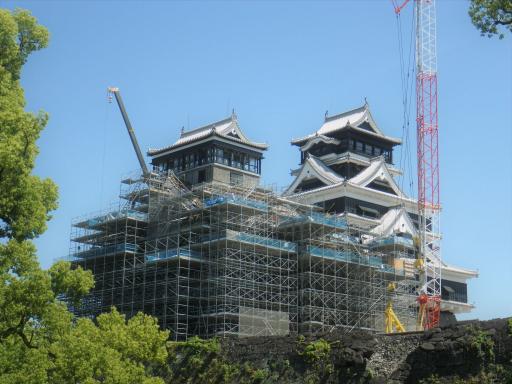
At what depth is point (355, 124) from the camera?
89812mm

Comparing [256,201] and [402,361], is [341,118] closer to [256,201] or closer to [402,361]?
[256,201]

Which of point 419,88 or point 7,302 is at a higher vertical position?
point 419,88

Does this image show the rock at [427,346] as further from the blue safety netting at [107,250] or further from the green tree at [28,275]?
the blue safety netting at [107,250]

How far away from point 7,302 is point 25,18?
8.02 meters

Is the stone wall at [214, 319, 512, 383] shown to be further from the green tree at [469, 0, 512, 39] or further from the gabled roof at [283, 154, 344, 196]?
the gabled roof at [283, 154, 344, 196]

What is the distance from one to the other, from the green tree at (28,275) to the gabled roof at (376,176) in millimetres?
61527

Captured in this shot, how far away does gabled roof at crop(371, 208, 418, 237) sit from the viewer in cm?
8262

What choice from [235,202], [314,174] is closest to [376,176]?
[314,174]

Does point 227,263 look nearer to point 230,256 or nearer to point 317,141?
point 230,256

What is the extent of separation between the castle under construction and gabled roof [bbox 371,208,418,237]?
4.11 metres

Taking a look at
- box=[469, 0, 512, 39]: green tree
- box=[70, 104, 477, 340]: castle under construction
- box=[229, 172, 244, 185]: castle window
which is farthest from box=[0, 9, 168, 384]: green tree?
box=[229, 172, 244, 185]: castle window

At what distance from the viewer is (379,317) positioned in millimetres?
68875

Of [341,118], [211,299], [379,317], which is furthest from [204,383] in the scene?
[341,118]

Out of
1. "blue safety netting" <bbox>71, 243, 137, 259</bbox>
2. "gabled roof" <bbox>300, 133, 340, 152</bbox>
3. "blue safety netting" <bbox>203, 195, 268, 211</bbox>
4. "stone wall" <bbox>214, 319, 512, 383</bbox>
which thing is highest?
"gabled roof" <bbox>300, 133, 340, 152</bbox>
